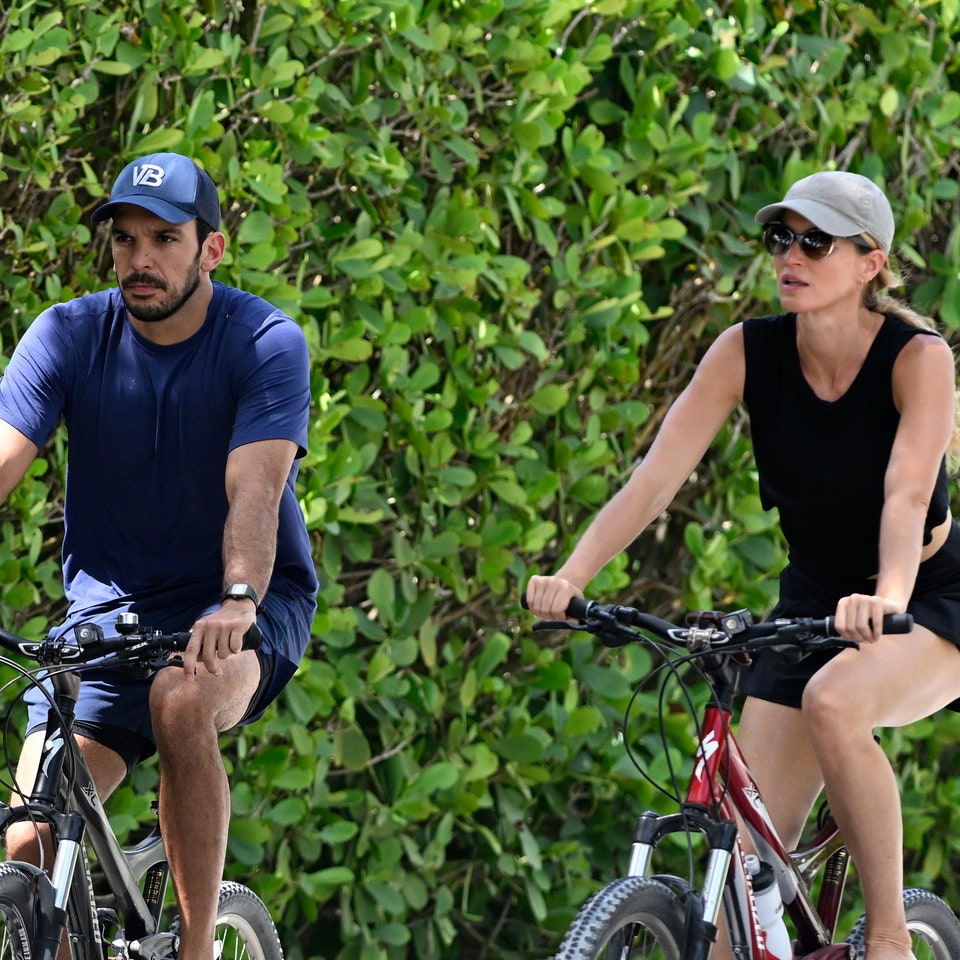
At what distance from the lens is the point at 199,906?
11.0 feet

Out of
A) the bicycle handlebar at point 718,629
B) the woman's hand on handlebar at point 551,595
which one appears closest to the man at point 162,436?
the woman's hand on handlebar at point 551,595

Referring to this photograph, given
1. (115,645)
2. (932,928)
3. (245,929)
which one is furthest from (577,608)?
(932,928)

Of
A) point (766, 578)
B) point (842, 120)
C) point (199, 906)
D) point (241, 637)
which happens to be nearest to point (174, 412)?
point (241, 637)

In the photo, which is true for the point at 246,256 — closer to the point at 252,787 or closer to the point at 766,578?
the point at 252,787

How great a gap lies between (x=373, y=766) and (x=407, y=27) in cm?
206

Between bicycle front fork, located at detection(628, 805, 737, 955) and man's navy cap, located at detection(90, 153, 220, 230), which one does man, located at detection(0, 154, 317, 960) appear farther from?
bicycle front fork, located at detection(628, 805, 737, 955)

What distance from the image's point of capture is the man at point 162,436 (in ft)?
11.3

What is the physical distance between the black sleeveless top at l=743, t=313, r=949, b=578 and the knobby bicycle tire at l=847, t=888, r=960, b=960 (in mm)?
941

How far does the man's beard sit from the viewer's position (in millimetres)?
3490

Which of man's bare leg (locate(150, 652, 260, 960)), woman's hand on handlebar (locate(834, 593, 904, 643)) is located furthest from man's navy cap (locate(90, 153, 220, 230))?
woman's hand on handlebar (locate(834, 593, 904, 643))

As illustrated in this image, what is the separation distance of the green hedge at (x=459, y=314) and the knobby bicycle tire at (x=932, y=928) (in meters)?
1.14

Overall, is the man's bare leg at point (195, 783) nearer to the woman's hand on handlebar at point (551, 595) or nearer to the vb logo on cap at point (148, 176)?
the woman's hand on handlebar at point (551, 595)

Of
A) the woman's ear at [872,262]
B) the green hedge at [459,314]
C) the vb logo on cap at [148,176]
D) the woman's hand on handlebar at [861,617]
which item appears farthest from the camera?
the green hedge at [459,314]

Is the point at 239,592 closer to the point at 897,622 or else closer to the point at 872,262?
the point at 897,622
